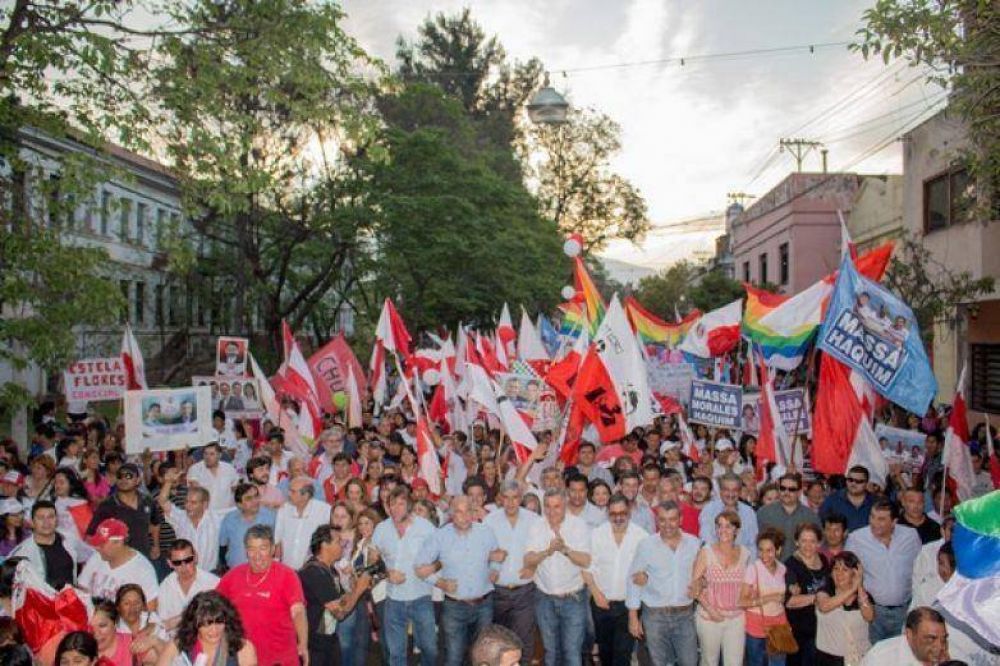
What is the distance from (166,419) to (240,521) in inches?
126

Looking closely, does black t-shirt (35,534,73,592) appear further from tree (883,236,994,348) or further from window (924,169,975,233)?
window (924,169,975,233)

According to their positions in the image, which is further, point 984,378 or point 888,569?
point 984,378

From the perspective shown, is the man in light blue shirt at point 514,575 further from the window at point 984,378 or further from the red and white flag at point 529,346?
the window at point 984,378

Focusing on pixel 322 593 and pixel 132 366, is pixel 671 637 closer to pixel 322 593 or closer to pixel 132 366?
pixel 322 593

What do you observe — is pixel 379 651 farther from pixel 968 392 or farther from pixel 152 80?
pixel 968 392

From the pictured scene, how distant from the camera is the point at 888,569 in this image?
7441 millimetres

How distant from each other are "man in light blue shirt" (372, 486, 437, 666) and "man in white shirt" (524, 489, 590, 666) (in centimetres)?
89

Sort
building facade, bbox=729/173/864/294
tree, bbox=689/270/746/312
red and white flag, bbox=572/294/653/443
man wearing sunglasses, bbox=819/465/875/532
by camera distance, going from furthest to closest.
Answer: tree, bbox=689/270/746/312 < building facade, bbox=729/173/864/294 < red and white flag, bbox=572/294/653/443 < man wearing sunglasses, bbox=819/465/875/532

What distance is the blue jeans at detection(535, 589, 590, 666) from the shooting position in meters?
7.74

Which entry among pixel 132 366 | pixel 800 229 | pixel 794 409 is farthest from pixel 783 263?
pixel 132 366

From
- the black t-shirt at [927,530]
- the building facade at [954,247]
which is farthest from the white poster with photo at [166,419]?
the building facade at [954,247]

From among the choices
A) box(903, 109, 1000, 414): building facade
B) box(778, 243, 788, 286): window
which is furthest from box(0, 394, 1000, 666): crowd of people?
box(778, 243, 788, 286): window

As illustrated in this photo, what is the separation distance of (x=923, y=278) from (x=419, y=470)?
12950 mm

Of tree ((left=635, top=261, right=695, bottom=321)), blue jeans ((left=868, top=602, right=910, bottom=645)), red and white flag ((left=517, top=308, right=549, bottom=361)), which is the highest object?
tree ((left=635, top=261, right=695, bottom=321))
